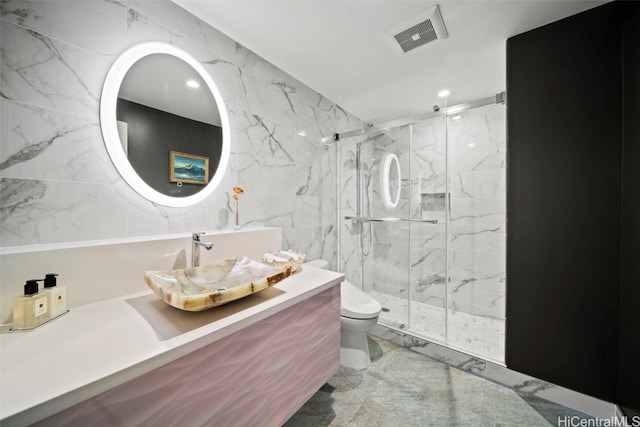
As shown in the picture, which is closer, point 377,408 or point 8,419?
point 8,419

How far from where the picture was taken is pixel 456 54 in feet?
5.64

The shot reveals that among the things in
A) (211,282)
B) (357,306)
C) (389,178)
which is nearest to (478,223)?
(389,178)

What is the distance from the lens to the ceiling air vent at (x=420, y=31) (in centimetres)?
139

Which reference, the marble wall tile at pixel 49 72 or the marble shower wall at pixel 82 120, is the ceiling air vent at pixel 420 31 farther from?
the marble wall tile at pixel 49 72

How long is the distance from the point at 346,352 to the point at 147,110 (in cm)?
204

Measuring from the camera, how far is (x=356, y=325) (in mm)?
1651

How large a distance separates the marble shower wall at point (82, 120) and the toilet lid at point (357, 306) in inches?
35.4

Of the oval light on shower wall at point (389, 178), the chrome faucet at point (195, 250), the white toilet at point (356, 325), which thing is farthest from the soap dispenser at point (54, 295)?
the oval light on shower wall at point (389, 178)

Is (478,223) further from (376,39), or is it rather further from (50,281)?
(50,281)

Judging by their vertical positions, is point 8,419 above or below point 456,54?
below

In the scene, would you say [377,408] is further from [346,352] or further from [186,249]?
[186,249]

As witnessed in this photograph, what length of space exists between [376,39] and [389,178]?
3.76ft

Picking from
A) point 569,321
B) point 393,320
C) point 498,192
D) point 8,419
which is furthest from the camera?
point 498,192

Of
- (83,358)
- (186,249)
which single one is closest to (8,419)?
(83,358)
